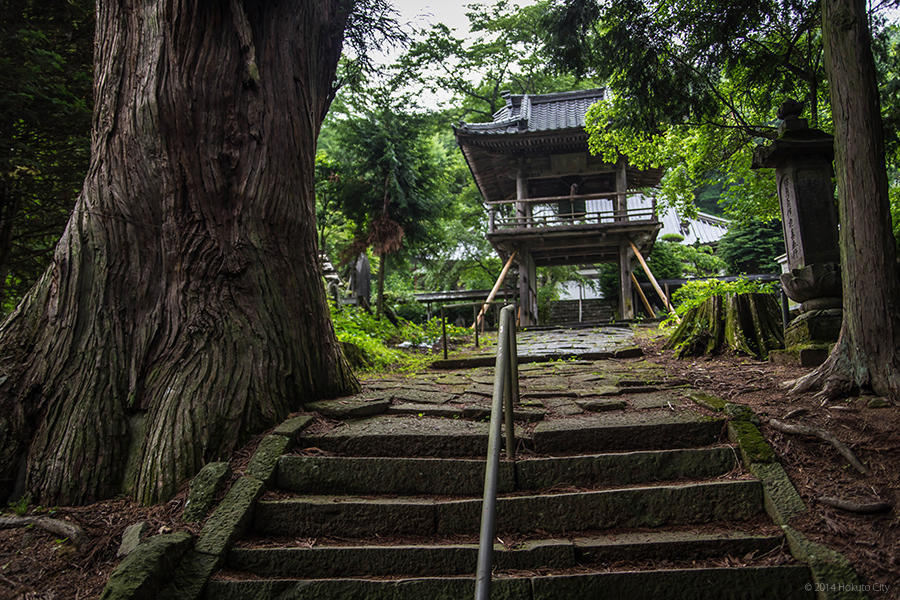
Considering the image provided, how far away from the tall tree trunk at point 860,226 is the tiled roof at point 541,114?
35.8 feet

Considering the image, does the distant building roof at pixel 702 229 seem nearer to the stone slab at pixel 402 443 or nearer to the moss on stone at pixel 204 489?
the stone slab at pixel 402 443

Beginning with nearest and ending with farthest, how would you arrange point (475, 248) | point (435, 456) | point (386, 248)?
point (435, 456) → point (386, 248) → point (475, 248)

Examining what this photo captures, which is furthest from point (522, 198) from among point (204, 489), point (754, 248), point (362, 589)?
point (362, 589)

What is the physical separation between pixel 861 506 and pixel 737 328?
3.82 metres

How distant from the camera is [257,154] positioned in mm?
3586

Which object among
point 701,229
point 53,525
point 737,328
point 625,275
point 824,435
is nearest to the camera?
point 53,525

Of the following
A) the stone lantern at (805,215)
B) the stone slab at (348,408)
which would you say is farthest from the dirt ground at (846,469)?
the stone slab at (348,408)

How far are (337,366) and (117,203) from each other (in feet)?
6.01

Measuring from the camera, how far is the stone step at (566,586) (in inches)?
83.1

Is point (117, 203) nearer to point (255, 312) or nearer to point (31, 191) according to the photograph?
point (255, 312)

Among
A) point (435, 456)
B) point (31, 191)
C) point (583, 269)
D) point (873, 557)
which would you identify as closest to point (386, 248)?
point (31, 191)

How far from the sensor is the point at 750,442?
283 cm

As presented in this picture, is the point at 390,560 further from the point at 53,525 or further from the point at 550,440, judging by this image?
the point at 53,525

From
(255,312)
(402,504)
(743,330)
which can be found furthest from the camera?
(743,330)
